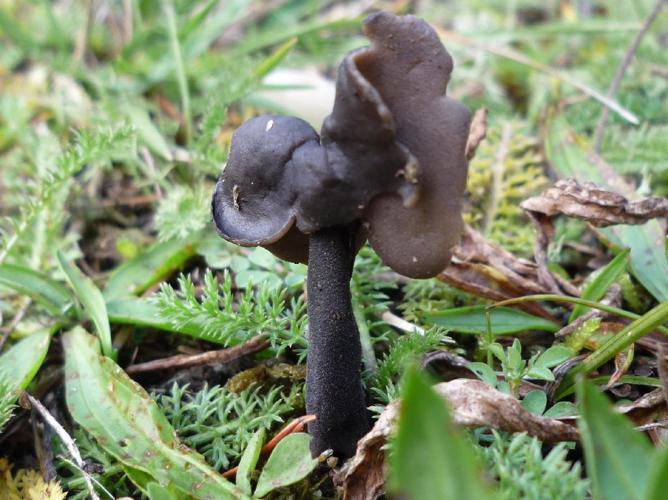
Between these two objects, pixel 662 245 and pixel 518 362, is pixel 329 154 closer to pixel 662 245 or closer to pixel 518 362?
pixel 518 362

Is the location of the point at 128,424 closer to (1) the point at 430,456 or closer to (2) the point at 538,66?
(1) the point at 430,456

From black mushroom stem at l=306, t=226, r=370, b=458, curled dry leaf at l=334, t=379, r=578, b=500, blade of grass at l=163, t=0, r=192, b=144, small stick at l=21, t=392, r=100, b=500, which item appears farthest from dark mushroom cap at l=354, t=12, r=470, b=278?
blade of grass at l=163, t=0, r=192, b=144

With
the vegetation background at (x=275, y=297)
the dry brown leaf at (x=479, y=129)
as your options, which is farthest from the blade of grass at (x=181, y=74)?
the dry brown leaf at (x=479, y=129)

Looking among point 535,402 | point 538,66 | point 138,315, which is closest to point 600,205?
point 535,402

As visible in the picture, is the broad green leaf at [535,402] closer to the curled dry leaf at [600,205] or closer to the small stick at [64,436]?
the curled dry leaf at [600,205]

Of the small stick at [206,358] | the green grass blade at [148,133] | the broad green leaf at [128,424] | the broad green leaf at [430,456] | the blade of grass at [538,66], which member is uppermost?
the broad green leaf at [430,456]

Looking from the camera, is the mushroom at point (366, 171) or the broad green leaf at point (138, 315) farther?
the broad green leaf at point (138, 315)

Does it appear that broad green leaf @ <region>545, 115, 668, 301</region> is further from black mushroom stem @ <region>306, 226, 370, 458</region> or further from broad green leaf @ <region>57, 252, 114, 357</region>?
broad green leaf @ <region>57, 252, 114, 357</region>

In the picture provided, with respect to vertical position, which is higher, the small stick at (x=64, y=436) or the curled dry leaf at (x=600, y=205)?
the curled dry leaf at (x=600, y=205)
